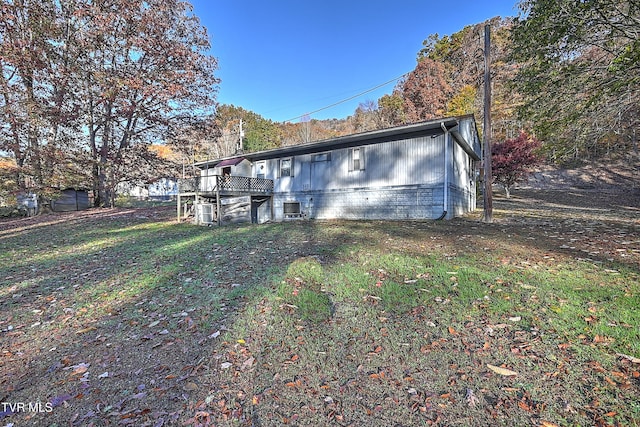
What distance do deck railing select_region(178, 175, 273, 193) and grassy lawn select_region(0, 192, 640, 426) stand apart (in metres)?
9.15

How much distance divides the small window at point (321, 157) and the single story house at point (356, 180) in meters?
0.05

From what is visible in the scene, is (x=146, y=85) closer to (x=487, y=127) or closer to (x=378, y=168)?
(x=378, y=168)

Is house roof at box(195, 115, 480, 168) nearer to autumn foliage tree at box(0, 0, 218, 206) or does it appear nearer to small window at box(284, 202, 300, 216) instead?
small window at box(284, 202, 300, 216)

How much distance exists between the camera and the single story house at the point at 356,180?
1158cm

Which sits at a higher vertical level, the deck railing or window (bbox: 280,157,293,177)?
window (bbox: 280,157,293,177)

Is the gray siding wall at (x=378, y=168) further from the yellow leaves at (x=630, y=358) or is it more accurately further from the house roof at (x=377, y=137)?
the yellow leaves at (x=630, y=358)

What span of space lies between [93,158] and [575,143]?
2466cm

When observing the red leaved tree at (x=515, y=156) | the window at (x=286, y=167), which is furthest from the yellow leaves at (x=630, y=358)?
the red leaved tree at (x=515, y=156)

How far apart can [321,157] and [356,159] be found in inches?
80.2

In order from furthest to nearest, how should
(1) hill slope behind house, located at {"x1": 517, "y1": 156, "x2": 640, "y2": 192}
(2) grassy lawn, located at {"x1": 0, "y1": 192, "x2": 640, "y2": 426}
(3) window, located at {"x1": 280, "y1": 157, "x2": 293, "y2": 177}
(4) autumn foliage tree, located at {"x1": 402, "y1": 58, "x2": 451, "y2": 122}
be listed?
(4) autumn foliage tree, located at {"x1": 402, "y1": 58, "x2": 451, "y2": 122}, (1) hill slope behind house, located at {"x1": 517, "y1": 156, "x2": 640, "y2": 192}, (3) window, located at {"x1": 280, "y1": 157, "x2": 293, "y2": 177}, (2) grassy lawn, located at {"x1": 0, "y1": 192, "x2": 640, "y2": 426}

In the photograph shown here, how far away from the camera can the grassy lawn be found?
2.20m

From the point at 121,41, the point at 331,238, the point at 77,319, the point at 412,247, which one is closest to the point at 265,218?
the point at 331,238

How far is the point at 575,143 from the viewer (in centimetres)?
879

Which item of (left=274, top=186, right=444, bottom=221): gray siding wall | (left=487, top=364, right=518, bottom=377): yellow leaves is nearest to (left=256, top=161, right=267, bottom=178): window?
(left=274, top=186, right=444, bottom=221): gray siding wall
